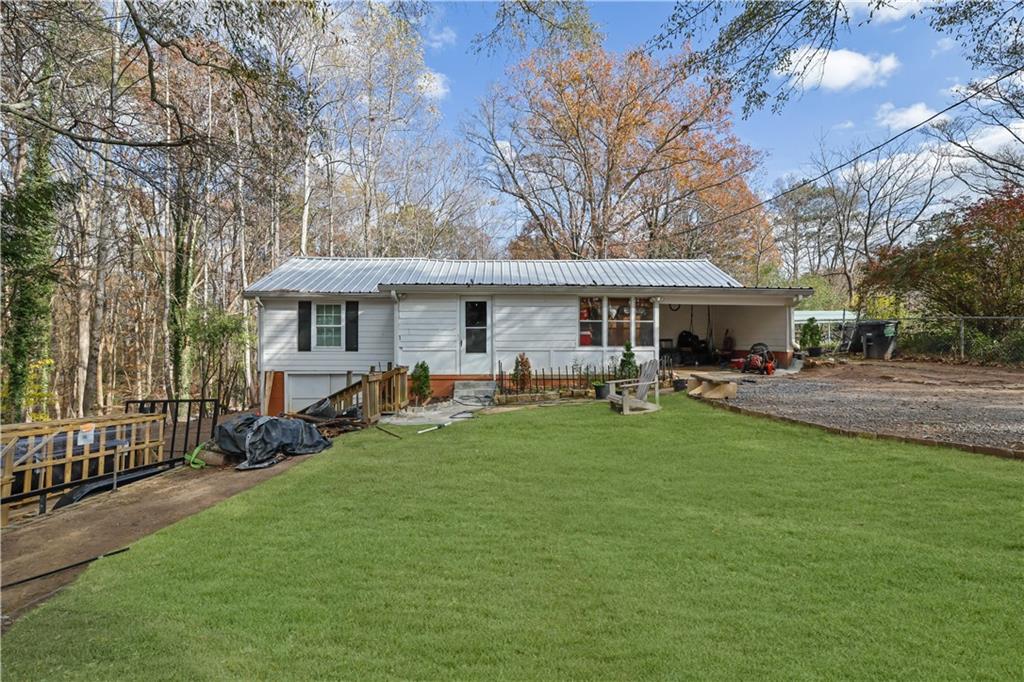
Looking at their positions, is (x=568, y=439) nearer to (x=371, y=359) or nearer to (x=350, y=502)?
(x=350, y=502)

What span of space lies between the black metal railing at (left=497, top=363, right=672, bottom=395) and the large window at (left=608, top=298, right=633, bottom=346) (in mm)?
858

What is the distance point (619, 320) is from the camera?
12.8m

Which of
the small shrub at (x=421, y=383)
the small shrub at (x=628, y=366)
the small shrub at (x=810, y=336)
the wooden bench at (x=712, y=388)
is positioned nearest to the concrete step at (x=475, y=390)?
the small shrub at (x=421, y=383)

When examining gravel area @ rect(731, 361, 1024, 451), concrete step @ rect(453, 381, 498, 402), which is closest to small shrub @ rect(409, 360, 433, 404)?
concrete step @ rect(453, 381, 498, 402)

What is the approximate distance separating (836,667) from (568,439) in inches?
205

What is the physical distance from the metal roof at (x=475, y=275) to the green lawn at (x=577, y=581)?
310 inches

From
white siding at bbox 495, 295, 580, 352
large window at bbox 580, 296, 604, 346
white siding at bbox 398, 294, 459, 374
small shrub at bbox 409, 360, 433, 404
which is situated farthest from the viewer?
large window at bbox 580, 296, 604, 346

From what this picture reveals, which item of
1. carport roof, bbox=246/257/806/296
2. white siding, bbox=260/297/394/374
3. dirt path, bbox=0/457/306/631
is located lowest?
dirt path, bbox=0/457/306/631

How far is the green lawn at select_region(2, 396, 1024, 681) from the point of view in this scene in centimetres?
232

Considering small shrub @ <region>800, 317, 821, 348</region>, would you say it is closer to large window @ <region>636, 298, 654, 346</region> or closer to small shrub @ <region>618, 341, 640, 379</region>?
large window @ <region>636, 298, 654, 346</region>

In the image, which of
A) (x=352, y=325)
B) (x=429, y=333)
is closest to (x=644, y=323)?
(x=429, y=333)

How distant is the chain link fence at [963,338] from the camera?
14.0 metres

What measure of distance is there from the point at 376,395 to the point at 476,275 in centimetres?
535

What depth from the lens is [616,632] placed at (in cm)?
254
